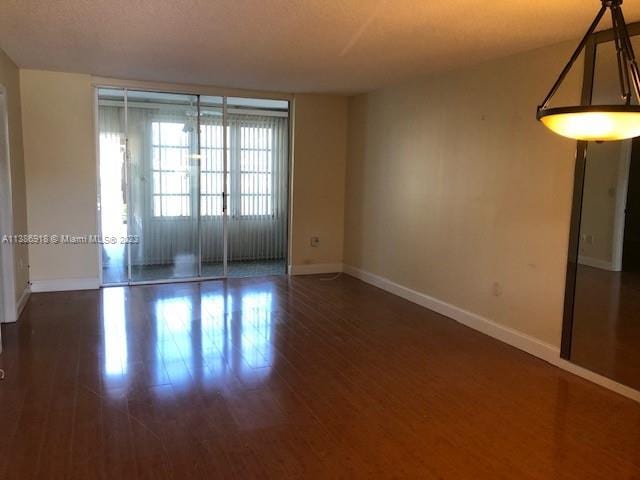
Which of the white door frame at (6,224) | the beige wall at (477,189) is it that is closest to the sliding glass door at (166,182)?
the white door frame at (6,224)

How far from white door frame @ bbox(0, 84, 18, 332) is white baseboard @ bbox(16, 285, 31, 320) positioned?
0.15 meters

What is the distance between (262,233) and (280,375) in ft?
14.7

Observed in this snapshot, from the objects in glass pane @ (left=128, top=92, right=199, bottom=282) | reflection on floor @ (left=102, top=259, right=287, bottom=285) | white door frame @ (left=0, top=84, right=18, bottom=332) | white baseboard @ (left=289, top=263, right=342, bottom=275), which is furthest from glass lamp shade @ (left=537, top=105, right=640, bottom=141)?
reflection on floor @ (left=102, top=259, right=287, bottom=285)

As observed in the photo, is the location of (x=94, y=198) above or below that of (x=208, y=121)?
below

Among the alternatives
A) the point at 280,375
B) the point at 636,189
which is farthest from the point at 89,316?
the point at 636,189

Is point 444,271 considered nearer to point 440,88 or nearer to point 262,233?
point 440,88

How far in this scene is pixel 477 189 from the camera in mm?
4586

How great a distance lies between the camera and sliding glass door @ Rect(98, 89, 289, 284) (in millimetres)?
5941

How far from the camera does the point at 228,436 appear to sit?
2.69 metres

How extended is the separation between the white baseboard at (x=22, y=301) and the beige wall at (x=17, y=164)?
0.05 metres

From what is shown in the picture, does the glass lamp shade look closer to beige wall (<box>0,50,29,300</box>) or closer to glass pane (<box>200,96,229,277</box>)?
beige wall (<box>0,50,29,300</box>)

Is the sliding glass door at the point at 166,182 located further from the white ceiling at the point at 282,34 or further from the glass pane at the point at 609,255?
the glass pane at the point at 609,255

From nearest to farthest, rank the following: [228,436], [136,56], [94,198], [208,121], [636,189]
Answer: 1. [228,436]
2. [636,189]
3. [136,56]
4. [94,198]
5. [208,121]

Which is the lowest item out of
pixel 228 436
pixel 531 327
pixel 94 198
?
pixel 228 436
